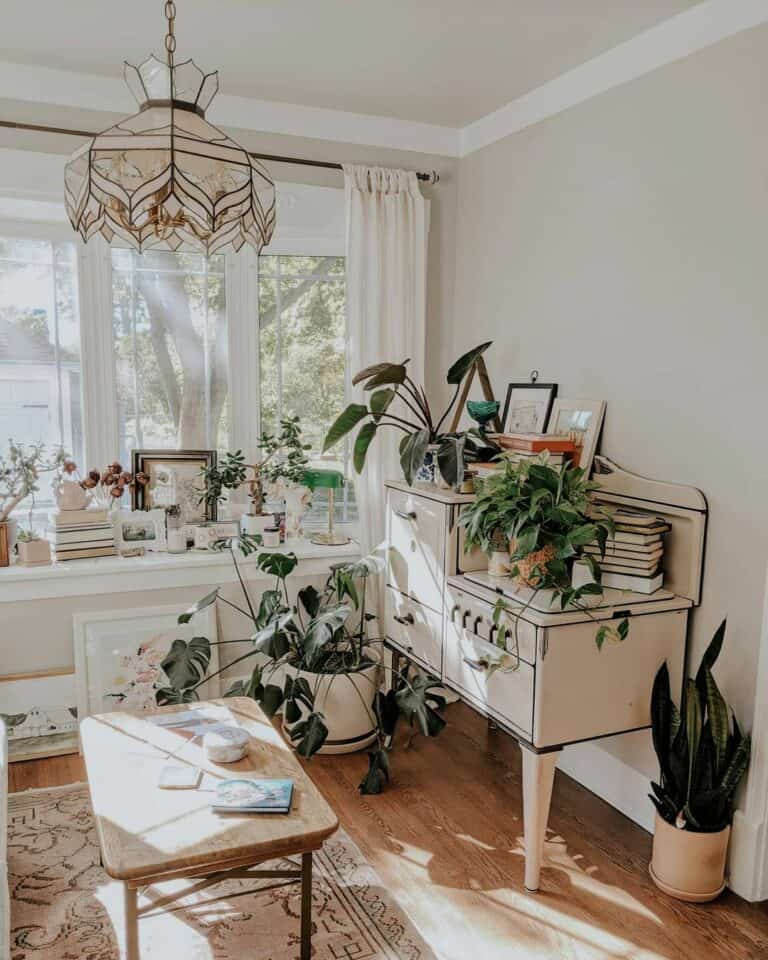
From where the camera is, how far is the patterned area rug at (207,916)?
2107 mm

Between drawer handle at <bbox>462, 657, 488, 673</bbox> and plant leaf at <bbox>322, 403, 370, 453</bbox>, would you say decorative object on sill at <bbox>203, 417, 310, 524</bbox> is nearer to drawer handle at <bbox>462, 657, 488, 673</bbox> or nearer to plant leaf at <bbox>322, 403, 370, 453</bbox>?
plant leaf at <bbox>322, 403, 370, 453</bbox>

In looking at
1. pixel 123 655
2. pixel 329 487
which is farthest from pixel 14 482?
pixel 329 487


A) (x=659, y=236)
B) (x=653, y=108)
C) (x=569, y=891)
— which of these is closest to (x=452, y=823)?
(x=569, y=891)

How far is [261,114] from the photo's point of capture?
335 cm

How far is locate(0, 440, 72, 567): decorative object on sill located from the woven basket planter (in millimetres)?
1904

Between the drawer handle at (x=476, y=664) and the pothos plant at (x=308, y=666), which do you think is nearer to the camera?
the drawer handle at (x=476, y=664)

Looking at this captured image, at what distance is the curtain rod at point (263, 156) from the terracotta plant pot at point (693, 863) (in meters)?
2.48

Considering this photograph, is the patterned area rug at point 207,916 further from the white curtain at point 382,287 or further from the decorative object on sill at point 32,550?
the white curtain at point 382,287

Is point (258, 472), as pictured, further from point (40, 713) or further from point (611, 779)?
point (611, 779)

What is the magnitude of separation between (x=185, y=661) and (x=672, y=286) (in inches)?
83.6

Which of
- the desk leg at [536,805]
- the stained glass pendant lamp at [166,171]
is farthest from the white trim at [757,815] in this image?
the stained glass pendant lamp at [166,171]

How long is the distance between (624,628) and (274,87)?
2.41 m

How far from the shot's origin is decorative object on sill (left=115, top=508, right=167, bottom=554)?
135 inches

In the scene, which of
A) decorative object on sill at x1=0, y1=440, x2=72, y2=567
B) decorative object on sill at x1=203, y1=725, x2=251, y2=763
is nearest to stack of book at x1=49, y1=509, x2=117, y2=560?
decorative object on sill at x1=0, y1=440, x2=72, y2=567
